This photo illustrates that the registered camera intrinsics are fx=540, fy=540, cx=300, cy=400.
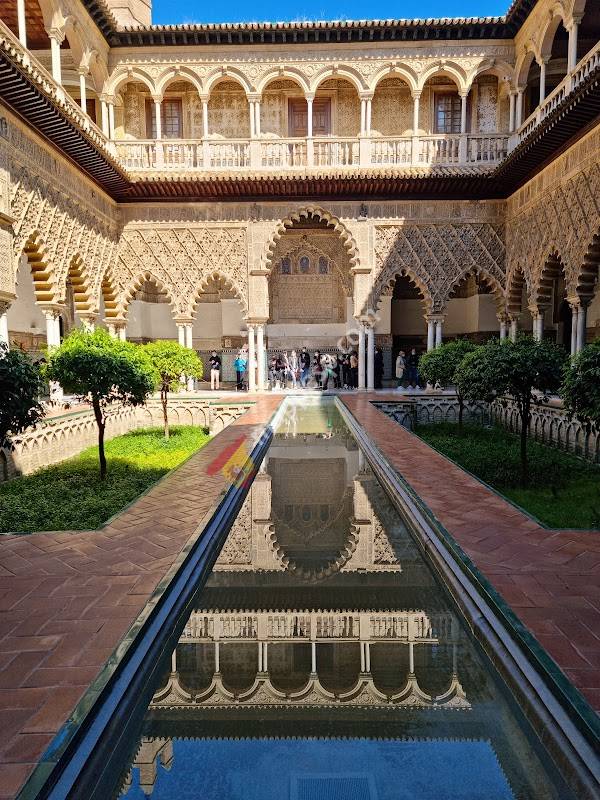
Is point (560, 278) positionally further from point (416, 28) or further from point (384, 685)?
point (384, 685)

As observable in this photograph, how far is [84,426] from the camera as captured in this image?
914cm

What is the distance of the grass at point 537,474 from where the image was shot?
16.6 ft

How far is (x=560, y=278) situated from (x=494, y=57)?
607cm

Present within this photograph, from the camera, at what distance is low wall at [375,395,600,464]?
775 cm

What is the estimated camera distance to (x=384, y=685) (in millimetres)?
2080


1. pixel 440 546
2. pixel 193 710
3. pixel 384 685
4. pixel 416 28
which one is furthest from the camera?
pixel 416 28

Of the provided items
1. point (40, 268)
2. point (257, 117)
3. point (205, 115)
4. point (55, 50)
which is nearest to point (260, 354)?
point (40, 268)

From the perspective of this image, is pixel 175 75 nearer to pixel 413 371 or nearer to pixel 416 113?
pixel 416 113

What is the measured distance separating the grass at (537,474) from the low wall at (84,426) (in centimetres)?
442

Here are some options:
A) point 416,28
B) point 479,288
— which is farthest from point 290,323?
point 416,28

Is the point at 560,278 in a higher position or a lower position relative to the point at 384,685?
higher

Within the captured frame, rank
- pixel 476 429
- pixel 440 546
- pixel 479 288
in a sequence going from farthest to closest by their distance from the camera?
pixel 479 288 → pixel 476 429 → pixel 440 546

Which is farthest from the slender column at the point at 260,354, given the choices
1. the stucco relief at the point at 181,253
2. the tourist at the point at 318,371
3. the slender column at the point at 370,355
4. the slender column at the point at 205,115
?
the slender column at the point at 205,115

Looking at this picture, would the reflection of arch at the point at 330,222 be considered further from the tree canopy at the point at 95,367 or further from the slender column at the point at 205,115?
the tree canopy at the point at 95,367
